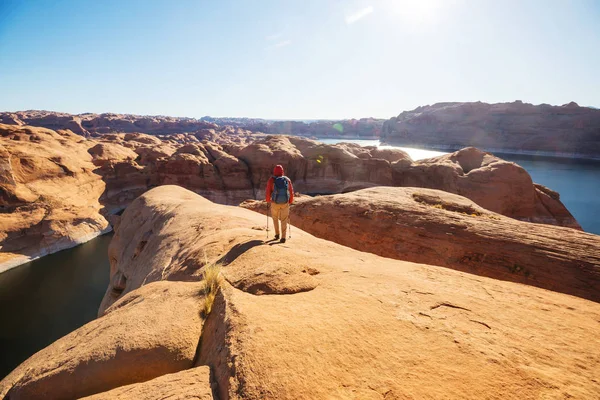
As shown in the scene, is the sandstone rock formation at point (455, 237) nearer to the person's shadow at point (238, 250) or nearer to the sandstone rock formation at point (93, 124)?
the person's shadow at point (238, 250)

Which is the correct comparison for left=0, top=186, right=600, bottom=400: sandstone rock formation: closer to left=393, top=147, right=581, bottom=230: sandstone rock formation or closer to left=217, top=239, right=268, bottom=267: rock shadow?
left=217, top=239, right=268, bottom=267: rock shadow

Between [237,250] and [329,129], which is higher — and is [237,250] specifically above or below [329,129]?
below

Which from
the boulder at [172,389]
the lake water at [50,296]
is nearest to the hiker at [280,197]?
the boulder at [172,389]

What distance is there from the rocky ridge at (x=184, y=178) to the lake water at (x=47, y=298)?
1.89 m

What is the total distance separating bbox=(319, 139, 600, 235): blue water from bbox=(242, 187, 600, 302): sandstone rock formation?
90.7ft

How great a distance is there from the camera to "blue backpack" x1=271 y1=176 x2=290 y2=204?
22.2ft

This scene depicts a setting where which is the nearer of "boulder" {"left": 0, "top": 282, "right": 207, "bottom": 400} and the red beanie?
"boulder" {"left": 0, "top": 282, "right": 207, "bottom": 400}

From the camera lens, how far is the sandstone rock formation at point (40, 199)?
2264cm

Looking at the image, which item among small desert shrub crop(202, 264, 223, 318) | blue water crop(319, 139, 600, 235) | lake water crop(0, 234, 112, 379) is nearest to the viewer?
small desert shrub crop(202, 264, 223, 318)

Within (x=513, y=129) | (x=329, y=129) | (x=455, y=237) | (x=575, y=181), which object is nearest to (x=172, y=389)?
(x=455, y=237)

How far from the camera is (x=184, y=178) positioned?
3491 centimetres

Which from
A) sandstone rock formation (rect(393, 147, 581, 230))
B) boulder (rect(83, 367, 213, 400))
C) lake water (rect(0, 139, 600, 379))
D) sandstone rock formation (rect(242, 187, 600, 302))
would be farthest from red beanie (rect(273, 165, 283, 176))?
sandstone rock formation (rect(393, 147, 581, 230))

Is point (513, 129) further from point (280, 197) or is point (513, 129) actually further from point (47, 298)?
point (47, 298)

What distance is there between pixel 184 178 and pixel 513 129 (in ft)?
304
